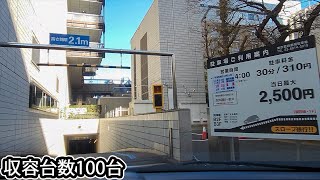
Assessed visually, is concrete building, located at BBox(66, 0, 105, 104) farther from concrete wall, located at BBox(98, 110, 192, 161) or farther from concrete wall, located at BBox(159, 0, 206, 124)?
concrete wall, located at BBox(98, 110, 192, 161)

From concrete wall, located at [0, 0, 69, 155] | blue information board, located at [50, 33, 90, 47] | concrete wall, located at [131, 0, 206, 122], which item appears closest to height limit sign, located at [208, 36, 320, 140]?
concrete wall, located at [0, 0, 69, 155]

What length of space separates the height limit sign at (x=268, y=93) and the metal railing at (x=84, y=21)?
74.5 ft

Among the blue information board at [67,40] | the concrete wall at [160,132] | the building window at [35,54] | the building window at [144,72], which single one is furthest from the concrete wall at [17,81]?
the building window at [144,72]

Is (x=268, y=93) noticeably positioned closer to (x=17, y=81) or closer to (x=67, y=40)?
(x=17, y=81)

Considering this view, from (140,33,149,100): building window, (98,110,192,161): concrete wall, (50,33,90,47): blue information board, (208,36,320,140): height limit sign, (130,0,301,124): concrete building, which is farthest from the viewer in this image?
(140,33,149,100): building window

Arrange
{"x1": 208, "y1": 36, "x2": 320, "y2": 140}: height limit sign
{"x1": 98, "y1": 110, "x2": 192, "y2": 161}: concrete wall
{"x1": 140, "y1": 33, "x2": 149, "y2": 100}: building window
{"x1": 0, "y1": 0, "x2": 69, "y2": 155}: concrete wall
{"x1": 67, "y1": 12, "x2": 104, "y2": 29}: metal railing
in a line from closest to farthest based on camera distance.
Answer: {"x1": 208, "y1": 36, "x2": 320, "y2": 140}: height limit sign
{"x1": 98, "y1": 110, "x2": 192, "y2": 161}: concrete wall
{"x1": 0, "y1": 0, "x2": 69, "y2": 155}: concrete wall
{"x1": 67, "y1": 12, "x2": 104, "y2": 29}: metal railing
{"x1": 140, "y1": 33, "x2": 149, "y2": 100}: building window

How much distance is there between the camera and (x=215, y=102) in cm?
595

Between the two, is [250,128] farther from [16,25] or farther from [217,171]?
[16,25]

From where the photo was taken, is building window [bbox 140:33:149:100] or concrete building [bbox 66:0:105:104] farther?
building window [bbox 140:33:149:100]

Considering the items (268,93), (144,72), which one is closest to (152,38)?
(144,72)

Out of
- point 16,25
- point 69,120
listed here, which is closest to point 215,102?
point 16,25

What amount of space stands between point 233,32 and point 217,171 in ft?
51.6

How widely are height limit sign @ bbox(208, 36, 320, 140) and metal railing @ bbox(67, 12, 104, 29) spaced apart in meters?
22.7

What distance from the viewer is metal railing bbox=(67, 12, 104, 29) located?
26.9 metres
